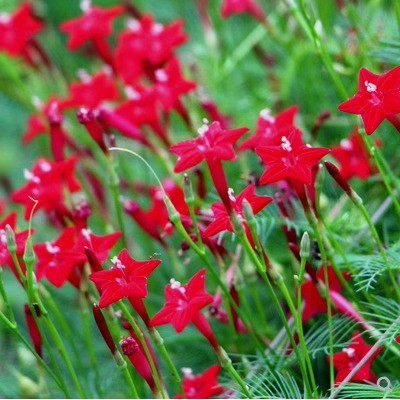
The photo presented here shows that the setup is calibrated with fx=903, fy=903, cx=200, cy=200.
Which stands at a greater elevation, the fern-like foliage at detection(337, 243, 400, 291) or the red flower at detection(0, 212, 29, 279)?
the red flower at detection(0, 212, 29, 279)

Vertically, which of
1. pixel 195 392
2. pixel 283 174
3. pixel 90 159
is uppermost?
pixel 283 174

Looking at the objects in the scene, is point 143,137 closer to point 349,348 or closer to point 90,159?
point 90,159

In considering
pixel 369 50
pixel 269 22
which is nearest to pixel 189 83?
pixel 369 50

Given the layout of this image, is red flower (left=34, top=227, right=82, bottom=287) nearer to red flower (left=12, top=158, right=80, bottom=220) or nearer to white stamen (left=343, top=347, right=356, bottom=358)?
red flower (left=12, top=158, right=80, bottom=220)

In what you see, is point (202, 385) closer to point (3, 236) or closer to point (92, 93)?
point (3, 236)

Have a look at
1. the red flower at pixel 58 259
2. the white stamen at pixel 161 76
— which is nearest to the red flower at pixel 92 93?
the white stamen at pixel 161 76

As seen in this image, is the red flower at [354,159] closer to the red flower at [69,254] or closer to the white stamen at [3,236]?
the red flower at [69,254]

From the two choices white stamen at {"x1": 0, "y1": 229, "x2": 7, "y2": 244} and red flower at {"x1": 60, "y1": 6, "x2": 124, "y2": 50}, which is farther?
red flower at {"x1": 60, "y1": 6, "x2": 124, "y2": 50}

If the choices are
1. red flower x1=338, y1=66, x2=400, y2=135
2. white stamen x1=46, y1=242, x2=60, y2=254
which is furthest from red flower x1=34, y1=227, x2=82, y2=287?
red flower x1=338, y1=66, x2=400, y2=135
